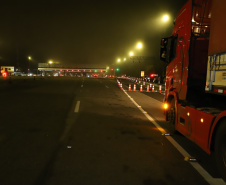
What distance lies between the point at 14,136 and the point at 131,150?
137 inches

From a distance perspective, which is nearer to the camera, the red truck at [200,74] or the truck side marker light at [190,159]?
the red truck at [200,74]

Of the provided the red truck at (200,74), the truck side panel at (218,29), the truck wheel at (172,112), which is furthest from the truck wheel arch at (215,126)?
the truck wheel at (172,112)

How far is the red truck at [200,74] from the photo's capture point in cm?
436

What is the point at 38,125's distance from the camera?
8.22 m

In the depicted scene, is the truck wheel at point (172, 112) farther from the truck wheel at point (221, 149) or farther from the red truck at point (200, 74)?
the truck wheel at point (221, 149)

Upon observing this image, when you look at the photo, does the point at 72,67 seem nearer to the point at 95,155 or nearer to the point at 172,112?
the point at 172,112

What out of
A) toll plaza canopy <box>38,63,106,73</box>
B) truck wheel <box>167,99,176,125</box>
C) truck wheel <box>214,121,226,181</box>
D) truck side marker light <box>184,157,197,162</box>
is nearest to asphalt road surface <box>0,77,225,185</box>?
truck side marker light <box>184,157,197,162</box>

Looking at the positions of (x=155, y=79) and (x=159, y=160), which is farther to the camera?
(x=155, y=79)

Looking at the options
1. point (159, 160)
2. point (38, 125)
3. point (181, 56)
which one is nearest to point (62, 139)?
point (38, 125)

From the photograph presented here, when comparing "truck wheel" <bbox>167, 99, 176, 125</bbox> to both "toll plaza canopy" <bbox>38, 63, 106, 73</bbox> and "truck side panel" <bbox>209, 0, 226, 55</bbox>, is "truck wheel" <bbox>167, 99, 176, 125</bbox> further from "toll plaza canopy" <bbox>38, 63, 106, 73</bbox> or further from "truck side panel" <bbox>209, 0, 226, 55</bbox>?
"toll plaza canopy" <bbox>38, 63, 106, 73</bbox>

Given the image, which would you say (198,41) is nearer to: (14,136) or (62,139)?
(62,139)

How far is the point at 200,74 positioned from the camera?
6195mm

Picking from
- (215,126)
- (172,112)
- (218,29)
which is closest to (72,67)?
(172,112)

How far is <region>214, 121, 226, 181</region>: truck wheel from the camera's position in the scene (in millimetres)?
4129
